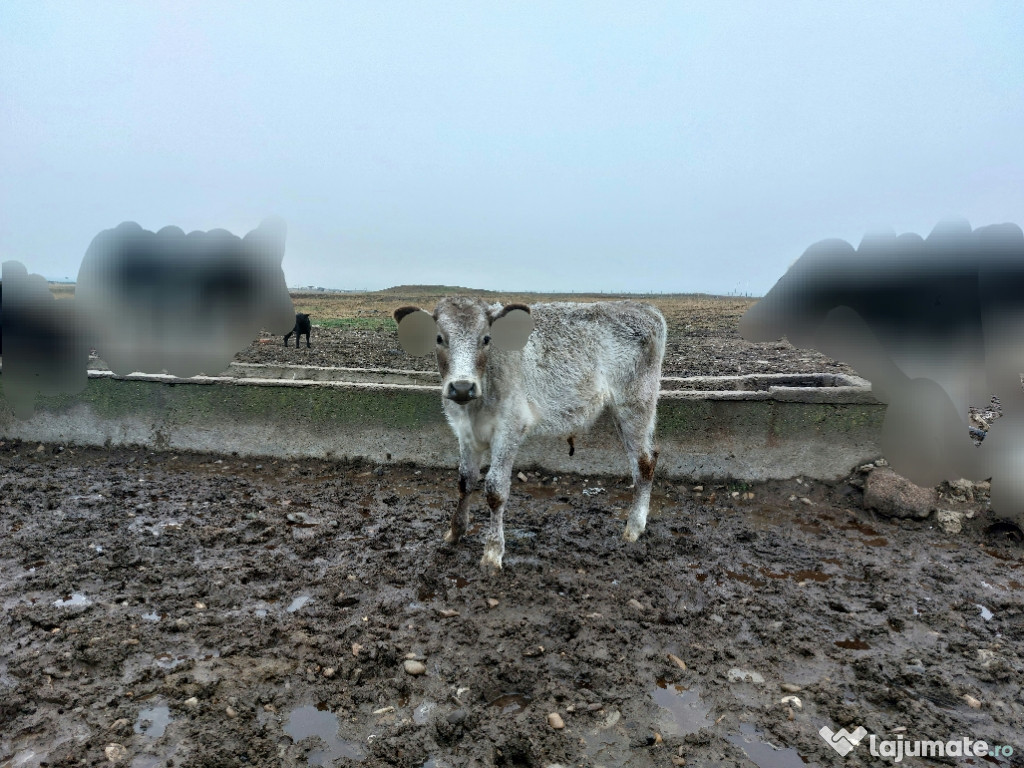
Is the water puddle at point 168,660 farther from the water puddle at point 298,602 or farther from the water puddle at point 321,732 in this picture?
the water puddle at point 321,732

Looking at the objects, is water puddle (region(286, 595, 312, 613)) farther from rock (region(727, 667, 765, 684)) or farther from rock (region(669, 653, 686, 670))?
rock (region(727, 667, 765, 684))

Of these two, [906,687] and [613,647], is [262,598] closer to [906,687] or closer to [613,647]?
[613,647]

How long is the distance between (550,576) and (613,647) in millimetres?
976

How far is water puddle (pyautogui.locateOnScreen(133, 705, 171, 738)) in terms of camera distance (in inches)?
122

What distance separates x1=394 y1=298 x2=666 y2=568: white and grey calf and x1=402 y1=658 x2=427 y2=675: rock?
4.37 ft

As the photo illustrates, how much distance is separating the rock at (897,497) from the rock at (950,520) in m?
0.10

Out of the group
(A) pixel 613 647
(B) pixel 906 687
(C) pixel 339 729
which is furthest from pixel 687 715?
(C) pixel 339 729

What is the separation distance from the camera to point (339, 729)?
318cm

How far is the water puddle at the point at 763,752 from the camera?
3.01m

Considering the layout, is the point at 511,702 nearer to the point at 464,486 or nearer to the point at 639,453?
the point at 464,486

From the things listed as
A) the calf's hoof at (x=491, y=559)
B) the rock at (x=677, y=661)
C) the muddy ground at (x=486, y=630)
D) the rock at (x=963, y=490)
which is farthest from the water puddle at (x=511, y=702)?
the rock at (x=963, y=490)

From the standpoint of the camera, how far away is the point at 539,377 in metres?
5.34

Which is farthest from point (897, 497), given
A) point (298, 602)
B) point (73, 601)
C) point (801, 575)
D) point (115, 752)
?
point (73, 601)

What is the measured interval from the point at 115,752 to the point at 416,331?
110 inches
